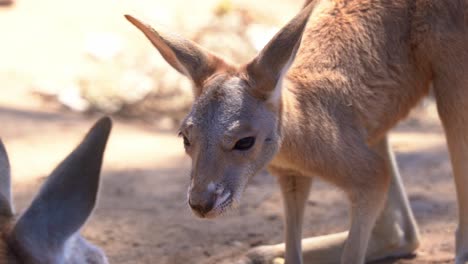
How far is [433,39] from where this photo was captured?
166 inches

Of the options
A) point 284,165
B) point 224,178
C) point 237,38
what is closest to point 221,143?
point 224,178

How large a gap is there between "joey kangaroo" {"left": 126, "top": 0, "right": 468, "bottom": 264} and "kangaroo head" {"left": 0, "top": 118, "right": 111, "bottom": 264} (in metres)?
1.19

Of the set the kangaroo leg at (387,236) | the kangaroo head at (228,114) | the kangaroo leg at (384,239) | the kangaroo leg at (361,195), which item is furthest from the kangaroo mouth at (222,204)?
the kangaroo leg at (387,236)

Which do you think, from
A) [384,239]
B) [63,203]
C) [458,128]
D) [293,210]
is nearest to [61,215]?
[63,203]

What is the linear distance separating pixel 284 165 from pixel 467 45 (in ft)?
3.26

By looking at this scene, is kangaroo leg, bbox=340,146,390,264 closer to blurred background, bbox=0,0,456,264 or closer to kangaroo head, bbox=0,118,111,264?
blurred background, bbox=0,0,456,264

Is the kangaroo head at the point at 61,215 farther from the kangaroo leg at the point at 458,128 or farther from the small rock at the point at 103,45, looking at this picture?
the small rock at the point at 103,45

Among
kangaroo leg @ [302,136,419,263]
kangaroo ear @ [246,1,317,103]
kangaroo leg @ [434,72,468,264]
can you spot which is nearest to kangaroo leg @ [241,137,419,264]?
kangaroo leg @ [302,136,419,263]

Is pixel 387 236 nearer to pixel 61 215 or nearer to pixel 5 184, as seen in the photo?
pixel 5 184

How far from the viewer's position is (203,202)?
3570mm

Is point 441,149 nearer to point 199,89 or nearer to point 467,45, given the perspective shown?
point 467,45

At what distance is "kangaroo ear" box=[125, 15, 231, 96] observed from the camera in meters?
3.89

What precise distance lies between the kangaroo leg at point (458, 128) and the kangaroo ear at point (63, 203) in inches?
83.0

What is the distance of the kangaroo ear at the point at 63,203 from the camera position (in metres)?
2.37
